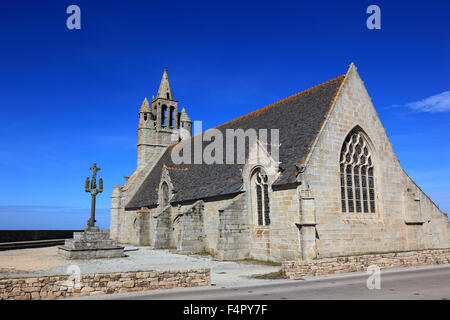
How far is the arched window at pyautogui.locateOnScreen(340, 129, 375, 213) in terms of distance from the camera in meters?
19.1

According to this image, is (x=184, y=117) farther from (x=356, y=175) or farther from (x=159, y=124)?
(x=356, y=175)

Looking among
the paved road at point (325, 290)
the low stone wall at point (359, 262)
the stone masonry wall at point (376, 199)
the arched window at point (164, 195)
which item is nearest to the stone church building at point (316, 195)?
the stone masonry wall at point (376, 199)

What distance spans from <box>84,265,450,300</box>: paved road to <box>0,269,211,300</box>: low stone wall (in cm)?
34

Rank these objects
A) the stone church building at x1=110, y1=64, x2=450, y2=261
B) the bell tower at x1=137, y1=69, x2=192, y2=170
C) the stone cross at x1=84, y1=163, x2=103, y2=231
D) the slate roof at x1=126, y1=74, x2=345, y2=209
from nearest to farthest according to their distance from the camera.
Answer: the stone church building at x1=110, y1=64, x2=450, y2=261
the slate roof at x1=126, y1=74, x2=345, y2=209
the stone cross at x1=84, y1=163, x2=103, y2=231
the bell tower at x1=137, y1=69, x2=192, y2=170

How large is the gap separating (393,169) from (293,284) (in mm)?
12923

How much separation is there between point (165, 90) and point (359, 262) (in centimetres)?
3267

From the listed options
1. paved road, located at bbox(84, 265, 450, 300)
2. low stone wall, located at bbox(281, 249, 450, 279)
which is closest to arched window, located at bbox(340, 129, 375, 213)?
low stone wall, located at bbox(281, 249, 450, 279)

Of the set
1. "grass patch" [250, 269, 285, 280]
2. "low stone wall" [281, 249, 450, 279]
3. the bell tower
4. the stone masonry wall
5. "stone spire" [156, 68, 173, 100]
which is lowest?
"grass patch" [250, 269, 285, 280]

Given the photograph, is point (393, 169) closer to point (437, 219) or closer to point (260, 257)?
point (437, 219)

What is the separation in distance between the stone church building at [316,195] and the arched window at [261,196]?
0.18 feet

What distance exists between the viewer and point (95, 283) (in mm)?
10000

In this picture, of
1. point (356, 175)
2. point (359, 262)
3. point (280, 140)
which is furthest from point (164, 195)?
point (359, 262)

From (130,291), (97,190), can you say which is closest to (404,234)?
(130,291)

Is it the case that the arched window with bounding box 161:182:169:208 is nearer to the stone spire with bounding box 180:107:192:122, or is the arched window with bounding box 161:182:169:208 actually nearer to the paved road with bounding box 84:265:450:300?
the stone spire with bounding box 180:107:192:122
